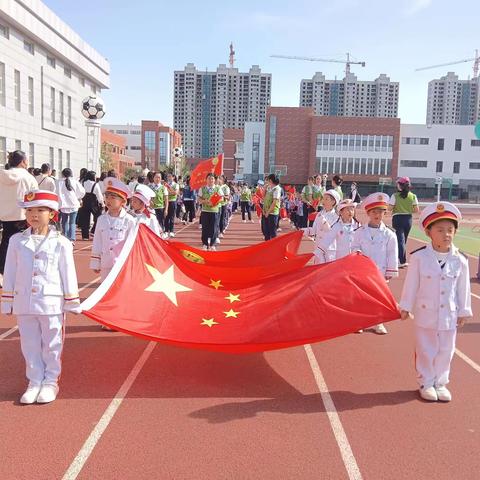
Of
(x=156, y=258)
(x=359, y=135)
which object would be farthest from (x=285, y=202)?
(x=359, y=135)

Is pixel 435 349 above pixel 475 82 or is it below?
below

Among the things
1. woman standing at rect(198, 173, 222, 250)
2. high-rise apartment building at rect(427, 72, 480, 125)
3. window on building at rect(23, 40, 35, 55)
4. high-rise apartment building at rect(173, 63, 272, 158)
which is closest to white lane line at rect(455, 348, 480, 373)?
woman standing at rect(198, 173, 222, 250)

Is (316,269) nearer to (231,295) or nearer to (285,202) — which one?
(231,295)

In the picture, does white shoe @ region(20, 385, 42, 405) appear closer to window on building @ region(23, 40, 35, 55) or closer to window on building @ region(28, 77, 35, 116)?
A: window on building @ region(28, 77, 35, 116)

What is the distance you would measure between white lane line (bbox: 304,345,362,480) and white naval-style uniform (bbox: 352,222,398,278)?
1515 millimetres

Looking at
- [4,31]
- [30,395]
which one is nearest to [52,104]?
[4,31]

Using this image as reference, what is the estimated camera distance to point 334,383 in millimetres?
4848

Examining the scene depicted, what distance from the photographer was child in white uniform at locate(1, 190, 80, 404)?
4.16 m

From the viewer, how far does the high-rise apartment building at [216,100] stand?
512 feet

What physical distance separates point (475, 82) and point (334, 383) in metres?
171

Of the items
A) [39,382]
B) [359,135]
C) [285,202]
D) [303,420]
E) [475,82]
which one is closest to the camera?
[303,420]

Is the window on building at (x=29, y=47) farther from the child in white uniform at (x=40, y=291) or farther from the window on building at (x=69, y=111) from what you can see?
the child in white uniform at (x=40, y=291)

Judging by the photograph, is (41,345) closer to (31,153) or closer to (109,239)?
(109,239)

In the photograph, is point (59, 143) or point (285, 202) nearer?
point (285, 202)
